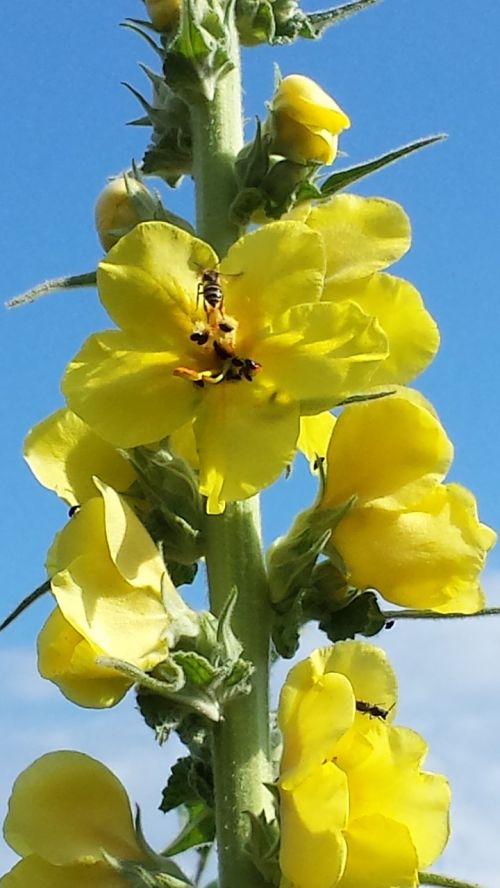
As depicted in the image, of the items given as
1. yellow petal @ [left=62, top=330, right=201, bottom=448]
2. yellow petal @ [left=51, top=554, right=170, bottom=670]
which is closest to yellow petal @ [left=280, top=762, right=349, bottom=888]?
yellow petal @ [left=51, top=554, right=170, bottom=670]

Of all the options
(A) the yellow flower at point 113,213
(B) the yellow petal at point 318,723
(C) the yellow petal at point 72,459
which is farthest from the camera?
(A) the yellow flower at point 113,213

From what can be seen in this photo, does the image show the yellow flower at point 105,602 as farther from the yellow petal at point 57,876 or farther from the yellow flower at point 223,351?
the yellow petal at point 57,876

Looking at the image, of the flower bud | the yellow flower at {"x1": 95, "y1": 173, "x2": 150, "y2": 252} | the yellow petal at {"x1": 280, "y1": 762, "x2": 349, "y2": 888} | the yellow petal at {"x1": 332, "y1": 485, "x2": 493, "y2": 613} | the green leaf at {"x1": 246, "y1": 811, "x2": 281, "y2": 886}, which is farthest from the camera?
the flower bud

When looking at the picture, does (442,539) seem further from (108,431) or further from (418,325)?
(108,431)

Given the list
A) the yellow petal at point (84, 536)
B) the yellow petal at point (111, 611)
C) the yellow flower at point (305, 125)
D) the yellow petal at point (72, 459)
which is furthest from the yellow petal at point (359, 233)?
the yellow petal at point (111, 611)

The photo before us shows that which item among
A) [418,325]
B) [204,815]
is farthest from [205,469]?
[204,815]

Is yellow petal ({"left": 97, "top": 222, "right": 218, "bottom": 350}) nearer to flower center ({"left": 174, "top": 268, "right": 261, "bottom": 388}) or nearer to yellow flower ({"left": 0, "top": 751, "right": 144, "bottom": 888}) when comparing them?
flower center ({"left": 174, "top": 268, "right": 261, "bottom": 388})
